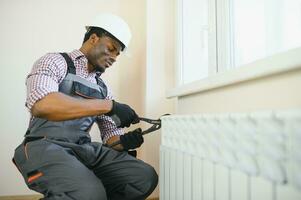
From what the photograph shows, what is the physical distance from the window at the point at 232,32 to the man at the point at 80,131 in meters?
0.42

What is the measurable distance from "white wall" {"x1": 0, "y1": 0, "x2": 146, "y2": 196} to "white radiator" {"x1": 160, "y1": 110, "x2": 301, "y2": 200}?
0.89 meters

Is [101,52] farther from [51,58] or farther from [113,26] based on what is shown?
[51,58]

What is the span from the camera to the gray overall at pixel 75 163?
1.00 meters

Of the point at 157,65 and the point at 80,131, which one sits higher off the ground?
the point at 157,65

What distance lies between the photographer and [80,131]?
1223 millimetres

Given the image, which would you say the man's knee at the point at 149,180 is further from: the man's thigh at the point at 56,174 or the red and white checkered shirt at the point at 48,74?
the red and white checkered shirt at the point at 48,74

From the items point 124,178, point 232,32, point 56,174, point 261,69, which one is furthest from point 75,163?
point 232,32

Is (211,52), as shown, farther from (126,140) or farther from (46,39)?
(46,39)

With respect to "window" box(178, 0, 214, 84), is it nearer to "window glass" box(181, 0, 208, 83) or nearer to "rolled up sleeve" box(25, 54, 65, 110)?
"window glass" box(181, 0, 208, 83)

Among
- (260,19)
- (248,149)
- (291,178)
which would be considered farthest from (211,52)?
(291,178)

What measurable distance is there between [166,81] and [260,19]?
2.20 feet

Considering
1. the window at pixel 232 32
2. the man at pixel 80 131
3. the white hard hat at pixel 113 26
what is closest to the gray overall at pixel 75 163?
the man at pixel 80 131

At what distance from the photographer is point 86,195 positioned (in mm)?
993

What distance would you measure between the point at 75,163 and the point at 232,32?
35.8 inches
